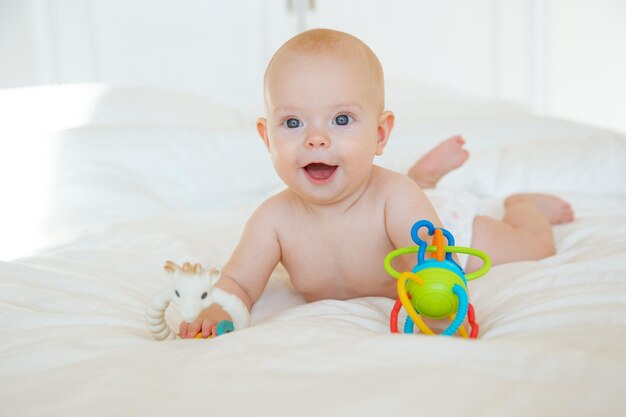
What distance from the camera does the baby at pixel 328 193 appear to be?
943mm

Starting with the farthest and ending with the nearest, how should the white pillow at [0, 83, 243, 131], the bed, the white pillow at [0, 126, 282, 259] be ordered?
the white pillow at [0, 83, 243, 131]
the white pillow at [0, 126, 282, 259]
the bed

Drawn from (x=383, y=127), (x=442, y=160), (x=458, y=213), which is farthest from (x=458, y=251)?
(x=442, y=160)

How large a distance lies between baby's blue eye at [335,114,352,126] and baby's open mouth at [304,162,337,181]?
0.22 ft

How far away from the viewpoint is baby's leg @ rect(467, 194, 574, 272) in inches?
47.9

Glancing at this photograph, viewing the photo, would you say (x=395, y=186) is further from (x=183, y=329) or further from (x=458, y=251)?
(x=183, y=329)

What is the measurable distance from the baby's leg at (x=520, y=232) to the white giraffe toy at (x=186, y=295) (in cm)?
59

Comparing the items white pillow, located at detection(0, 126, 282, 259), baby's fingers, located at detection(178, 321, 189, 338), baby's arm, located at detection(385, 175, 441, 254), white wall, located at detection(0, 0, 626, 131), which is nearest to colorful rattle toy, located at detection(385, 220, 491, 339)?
baby's arm, located at detection(385, 175, 441, 254)

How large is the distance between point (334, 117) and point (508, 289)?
0.36 meters

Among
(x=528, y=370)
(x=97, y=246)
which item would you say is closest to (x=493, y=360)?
(x=528, y=370)

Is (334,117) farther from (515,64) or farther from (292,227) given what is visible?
(515,64)

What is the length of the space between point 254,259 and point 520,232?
1.80 ft

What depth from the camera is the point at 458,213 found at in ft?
4.14

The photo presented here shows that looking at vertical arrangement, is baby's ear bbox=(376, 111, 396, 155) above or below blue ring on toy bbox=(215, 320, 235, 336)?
above

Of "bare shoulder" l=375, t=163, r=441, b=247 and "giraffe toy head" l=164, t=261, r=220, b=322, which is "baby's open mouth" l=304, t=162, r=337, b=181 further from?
"giraffe toy head" l=164, t=261, r=220, b=322
